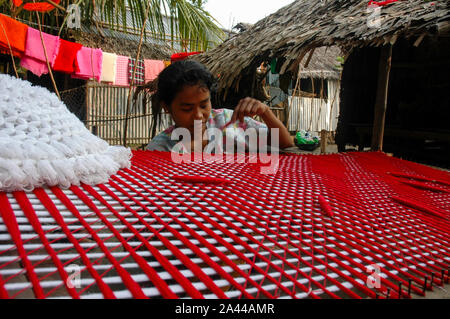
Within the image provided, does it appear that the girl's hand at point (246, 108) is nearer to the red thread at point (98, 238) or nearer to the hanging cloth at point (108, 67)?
the red thread at point (98, 238)

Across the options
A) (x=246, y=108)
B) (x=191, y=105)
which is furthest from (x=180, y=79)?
(x=246, y=108)

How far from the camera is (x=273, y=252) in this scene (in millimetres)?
536

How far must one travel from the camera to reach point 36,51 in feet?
14.3

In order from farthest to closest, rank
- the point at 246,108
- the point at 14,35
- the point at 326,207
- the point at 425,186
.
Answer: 1. the point at 14,35
2. the point at 246,108
3. the point at 425,186
4. the point at 326,207

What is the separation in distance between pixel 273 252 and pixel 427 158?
4782 mm

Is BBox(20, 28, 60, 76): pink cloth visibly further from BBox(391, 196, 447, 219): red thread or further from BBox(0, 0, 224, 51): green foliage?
BBox(391, 196, 447, 219): red thread

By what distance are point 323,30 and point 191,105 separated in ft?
5.31

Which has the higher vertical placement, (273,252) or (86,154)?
(86,154)

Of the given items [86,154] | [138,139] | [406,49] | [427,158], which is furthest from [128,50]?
[86,154]

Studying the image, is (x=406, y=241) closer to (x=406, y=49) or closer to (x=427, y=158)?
(x=427, y=158)

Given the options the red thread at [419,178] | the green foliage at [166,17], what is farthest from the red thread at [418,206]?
the green foliage at [166,17]

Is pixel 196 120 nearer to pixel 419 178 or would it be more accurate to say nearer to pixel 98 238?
pixel 419 178

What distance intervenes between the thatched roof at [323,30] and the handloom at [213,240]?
187cm
